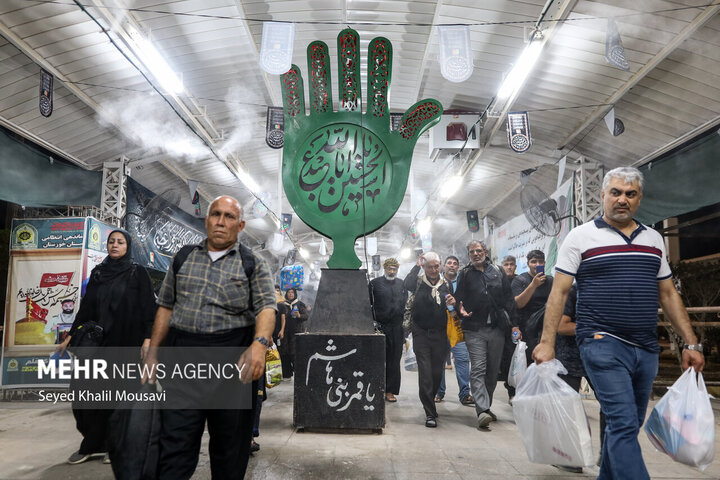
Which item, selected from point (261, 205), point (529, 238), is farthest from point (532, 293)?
point (261, 205)

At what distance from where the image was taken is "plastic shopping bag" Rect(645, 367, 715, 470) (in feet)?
7.41

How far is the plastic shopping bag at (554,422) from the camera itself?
255 cm

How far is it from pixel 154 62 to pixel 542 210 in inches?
262

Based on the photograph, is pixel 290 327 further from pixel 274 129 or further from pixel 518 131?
pixel 518 131

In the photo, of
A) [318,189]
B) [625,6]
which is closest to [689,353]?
Answer: [318,189]

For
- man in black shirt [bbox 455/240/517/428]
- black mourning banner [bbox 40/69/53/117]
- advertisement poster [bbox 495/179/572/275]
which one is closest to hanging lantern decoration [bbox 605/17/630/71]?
man in black shirt [bbox 455/240/517/428]

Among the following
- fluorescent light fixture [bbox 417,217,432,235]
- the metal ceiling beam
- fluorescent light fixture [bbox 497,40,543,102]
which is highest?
fluorescent light fixture [bbox 497,40,543,102]

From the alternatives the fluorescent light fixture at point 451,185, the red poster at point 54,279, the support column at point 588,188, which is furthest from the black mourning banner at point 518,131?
the red poster at point 54,279

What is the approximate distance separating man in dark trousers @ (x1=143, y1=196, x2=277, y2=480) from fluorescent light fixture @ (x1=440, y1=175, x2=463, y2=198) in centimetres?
907

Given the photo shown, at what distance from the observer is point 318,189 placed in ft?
15.6

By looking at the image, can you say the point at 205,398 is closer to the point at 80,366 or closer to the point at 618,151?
the point at 80,366

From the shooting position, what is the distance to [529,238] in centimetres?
1111

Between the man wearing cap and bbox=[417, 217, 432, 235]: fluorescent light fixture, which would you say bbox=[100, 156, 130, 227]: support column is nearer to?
the man wearing cap

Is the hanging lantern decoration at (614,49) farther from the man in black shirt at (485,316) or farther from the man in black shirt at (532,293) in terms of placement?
the man in black shirt at (485,316)
